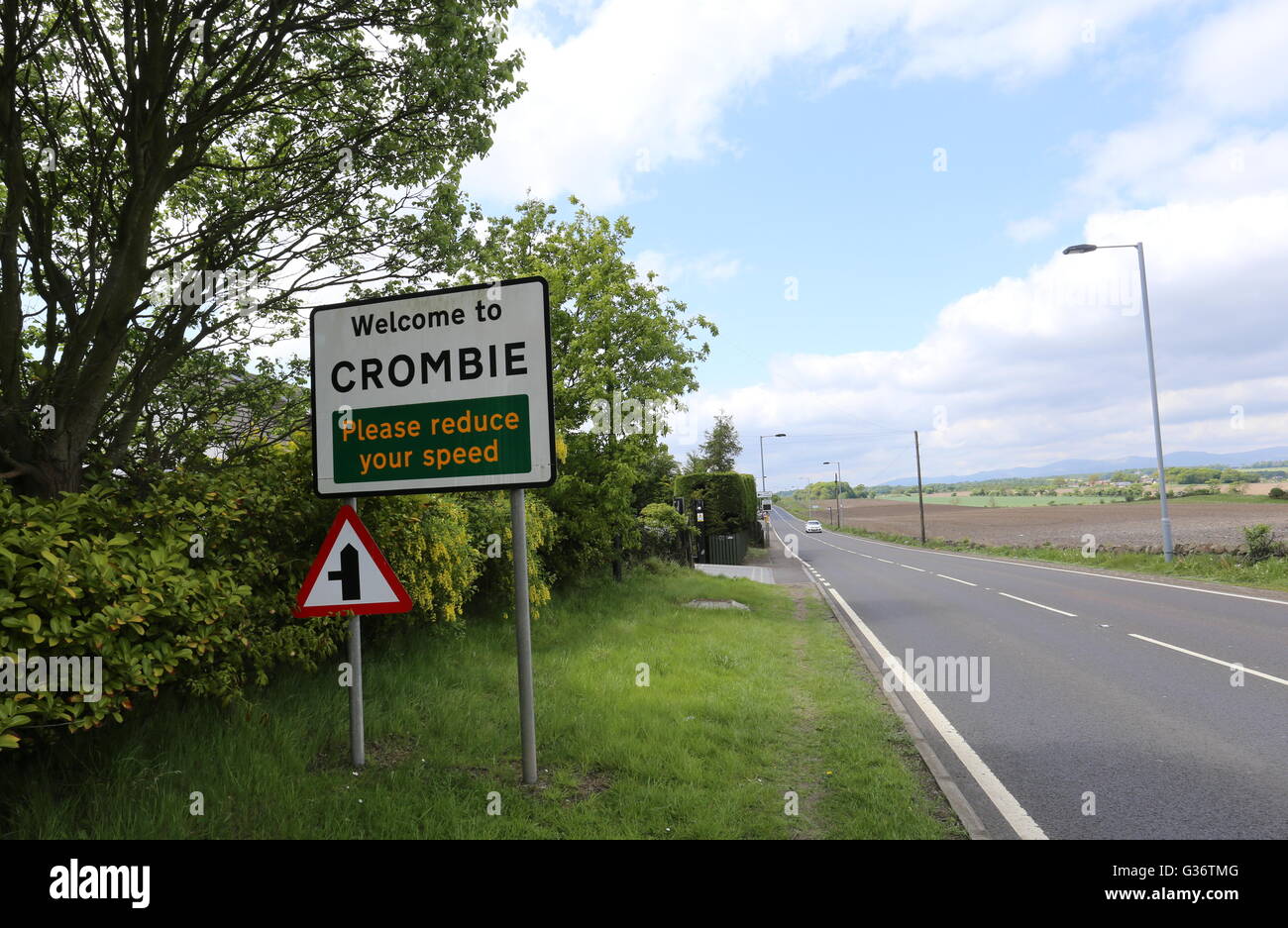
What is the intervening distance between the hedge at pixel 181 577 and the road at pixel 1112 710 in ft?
15.0

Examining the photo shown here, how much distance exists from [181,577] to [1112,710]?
7622 mm

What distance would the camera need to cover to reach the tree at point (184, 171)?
466cm

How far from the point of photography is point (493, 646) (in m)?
7.89

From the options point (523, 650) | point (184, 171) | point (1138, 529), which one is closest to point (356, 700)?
point (523, 650)

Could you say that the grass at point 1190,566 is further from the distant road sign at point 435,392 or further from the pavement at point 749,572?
the distant road sign at point 435,392

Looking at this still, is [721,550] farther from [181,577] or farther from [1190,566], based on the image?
[181,577]

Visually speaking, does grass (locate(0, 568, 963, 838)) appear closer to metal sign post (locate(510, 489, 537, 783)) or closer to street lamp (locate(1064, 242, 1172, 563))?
metal sign post (locate(510, 489, 537, 783))

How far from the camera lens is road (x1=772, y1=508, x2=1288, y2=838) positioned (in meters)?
4.36

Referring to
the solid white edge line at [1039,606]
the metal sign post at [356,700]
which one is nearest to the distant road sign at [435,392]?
the metal sign post at [356,700]

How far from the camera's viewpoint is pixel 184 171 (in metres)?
5.20

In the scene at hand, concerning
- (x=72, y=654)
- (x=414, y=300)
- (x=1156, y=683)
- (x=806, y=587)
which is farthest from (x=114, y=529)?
(x=806, y=587)

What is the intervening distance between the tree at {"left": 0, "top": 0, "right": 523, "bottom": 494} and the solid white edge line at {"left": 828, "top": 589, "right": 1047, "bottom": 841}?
20.4 feet

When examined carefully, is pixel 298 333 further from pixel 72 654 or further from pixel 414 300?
pixel 72 654
